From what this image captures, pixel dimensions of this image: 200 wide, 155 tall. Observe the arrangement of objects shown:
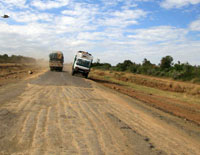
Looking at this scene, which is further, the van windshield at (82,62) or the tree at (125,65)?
the tree at (125,65)

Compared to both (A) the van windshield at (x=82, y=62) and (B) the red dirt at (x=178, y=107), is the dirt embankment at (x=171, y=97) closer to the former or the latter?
(B) the red dirt at (x=178, y=107)

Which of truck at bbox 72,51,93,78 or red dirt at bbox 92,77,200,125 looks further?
truck at bbox 72,51,93,78

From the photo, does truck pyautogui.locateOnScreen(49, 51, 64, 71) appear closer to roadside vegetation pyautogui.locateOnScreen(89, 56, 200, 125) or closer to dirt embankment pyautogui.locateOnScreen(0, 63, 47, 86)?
dirt embankment pyautogui.locateOnScreen(0, 63, 47, 86)

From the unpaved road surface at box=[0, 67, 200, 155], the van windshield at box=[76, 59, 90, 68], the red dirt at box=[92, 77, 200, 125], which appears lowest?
the red dirt at box=[92, 77, 200, 125]

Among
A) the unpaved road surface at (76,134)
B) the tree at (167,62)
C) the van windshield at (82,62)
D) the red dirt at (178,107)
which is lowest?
the red dirt at (178,107)

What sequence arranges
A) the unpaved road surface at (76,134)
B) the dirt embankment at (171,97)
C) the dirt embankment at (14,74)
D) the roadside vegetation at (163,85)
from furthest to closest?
the dirt embankment at (14,74) < the roadside vegetation at (163,85) < the dirt embankment at (171,97) < the unpaved road surface at (76,134)

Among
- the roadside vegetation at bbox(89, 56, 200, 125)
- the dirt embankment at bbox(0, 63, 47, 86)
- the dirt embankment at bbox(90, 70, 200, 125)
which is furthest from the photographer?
the dirt embankment at bbox(0, 63, 47, 86)

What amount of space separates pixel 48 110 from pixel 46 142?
10.1 feet

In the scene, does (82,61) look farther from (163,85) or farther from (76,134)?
(76,134)

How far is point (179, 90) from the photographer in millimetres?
29969

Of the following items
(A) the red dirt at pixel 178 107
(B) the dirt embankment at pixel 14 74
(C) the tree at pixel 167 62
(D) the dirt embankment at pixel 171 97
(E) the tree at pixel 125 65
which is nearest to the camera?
(A) the red dirt at pixel 178 107

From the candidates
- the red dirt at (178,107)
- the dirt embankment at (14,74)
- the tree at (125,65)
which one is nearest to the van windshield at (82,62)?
the dirt embankment at (14,74)

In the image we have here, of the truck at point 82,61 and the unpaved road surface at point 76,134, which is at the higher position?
the truck at point 82,61

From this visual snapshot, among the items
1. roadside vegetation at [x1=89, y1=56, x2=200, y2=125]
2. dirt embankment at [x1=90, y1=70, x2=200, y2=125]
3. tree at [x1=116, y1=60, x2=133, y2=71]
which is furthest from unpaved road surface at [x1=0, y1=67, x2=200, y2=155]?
tree at [x1=116, y1=60, x2=133, y2=71]
